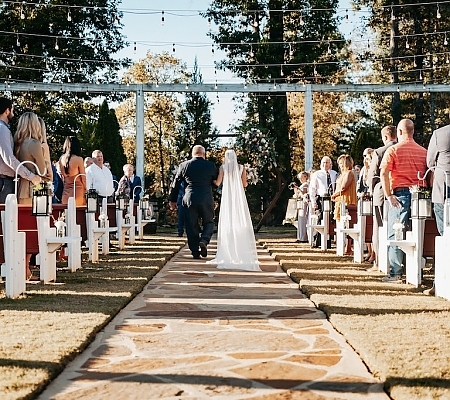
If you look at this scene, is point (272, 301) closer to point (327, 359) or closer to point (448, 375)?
point (327, 359)

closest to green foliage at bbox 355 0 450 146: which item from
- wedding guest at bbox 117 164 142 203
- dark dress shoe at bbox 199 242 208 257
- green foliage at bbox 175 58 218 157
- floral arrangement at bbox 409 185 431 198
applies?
green foliage at bbox 175 58 218 157

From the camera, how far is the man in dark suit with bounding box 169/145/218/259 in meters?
14.1

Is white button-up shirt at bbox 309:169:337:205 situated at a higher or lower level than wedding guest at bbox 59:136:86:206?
lower

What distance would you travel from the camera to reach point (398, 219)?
9766mm

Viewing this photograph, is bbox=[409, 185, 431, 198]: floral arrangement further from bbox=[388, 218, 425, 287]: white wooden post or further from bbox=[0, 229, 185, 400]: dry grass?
bbox=[0, 229, 185, 400]: dry grass

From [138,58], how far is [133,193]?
2003 cm

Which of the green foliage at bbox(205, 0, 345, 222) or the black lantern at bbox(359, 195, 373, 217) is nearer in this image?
the black lantern at bbox(359, 195, 373, 217)

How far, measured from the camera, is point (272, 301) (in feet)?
26.2

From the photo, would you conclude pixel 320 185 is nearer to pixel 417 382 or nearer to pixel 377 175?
pixel 377 175

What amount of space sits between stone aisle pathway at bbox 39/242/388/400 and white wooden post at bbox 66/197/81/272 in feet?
8.81

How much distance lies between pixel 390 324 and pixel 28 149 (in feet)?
16.0

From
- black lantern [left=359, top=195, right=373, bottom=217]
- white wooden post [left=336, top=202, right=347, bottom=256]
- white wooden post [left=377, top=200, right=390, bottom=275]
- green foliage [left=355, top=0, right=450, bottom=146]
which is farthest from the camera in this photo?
green foliage [left=355, top=0, right=450, bottom=146]

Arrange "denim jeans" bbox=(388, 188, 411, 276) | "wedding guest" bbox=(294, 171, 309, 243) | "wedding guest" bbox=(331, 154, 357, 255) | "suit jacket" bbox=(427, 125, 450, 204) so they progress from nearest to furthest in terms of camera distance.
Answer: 1. "suit jacket" bbox=(427, 125, 450, 204)
2. "denim jeans" bbox=(388, 188, 411, 276)
3. "wedding guest" bbox=(331, 154, 357, 255)
4. "wedding guest" bbox=(294, 171, 309, 243)

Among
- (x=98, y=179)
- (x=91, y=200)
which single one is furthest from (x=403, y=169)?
(x=98, y=179)
